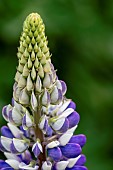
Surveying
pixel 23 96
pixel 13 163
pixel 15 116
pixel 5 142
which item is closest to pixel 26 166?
pixel 13 163

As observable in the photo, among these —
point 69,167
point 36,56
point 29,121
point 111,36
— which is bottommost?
point 69,167

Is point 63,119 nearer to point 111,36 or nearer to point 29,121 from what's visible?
point 29,121

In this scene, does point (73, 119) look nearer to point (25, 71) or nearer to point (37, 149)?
point (37, 149)

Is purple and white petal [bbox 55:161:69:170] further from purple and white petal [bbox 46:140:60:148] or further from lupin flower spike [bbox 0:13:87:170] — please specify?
purple and white petal [bbox 46:140:60:148]

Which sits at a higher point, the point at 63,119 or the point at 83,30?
the point at 83,30

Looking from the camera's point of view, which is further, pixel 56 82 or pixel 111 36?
pixel 111 36

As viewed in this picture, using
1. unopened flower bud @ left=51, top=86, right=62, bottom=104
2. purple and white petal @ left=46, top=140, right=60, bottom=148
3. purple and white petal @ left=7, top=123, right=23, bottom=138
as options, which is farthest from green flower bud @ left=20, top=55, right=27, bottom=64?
purple and white petal @ left=46, top=140, right=60, bottom=148

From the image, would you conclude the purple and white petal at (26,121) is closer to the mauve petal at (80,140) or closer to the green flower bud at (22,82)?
the green flower bud at (22,82)

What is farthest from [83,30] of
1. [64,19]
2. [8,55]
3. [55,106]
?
[55,106]
